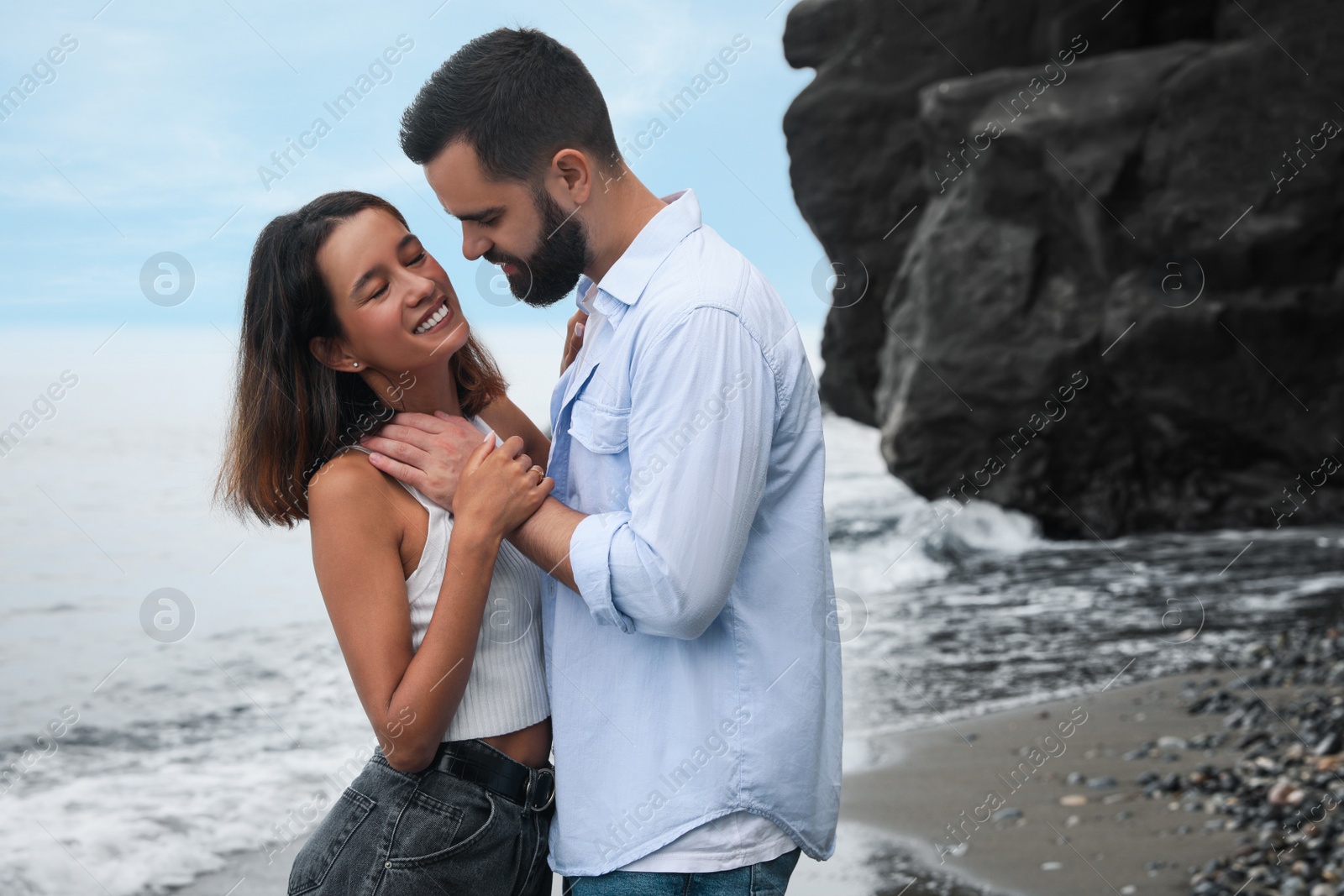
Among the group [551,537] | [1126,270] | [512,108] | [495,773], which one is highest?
[512,108]

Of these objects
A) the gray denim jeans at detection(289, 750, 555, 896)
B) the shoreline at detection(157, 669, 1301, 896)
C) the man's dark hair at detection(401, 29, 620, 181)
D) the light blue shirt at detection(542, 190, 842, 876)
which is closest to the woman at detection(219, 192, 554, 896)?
the gray denim jeans at detection(289, 750, 555, 896)

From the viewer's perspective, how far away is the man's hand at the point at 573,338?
2184 mm

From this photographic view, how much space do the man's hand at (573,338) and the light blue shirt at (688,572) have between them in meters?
0.36

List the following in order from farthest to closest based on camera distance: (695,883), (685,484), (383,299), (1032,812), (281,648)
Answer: (281,648) → (1032,812) → (383,299) → (695,883) → (685,484)

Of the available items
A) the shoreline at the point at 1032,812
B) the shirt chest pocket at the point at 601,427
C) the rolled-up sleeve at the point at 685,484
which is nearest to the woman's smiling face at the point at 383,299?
the shirt chest pocket at the point at 601,427

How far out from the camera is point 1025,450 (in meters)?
9.68

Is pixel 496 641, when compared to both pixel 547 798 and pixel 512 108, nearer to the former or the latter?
pixel 547 798

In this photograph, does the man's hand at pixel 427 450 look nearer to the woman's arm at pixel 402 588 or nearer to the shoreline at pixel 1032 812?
the woman's arm at pixel 402 588

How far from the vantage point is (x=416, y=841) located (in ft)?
5.65

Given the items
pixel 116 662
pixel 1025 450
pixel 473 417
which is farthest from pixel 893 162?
pixel 473 417

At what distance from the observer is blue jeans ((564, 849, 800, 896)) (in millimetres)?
1599

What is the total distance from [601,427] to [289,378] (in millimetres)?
633

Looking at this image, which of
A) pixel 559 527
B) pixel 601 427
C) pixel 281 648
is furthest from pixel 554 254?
pixel 281 648

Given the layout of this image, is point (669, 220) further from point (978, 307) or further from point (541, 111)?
point (978, 307)
